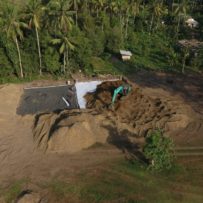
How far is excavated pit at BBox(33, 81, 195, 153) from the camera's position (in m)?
33.2

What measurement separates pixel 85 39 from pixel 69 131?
17081 millimetres

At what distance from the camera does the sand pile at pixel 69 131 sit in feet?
108

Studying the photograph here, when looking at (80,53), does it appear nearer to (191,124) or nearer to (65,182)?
(191,124)

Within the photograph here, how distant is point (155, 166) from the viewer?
29.5m

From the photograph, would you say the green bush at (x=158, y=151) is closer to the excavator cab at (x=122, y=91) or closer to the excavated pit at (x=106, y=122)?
the excavated pit at (x=106, y=122)

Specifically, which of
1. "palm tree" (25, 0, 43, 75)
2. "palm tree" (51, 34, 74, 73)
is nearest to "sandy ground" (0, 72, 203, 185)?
"palm tree" (51, 34, 74, 73)

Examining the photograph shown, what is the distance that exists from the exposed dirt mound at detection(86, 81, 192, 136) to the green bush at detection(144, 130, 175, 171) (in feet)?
18.3

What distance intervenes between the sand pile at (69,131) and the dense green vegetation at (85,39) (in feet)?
38.9

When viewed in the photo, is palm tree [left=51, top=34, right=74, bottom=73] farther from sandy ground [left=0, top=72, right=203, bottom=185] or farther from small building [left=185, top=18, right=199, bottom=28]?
small building [left=185, top=18, right=199, bottom=28]

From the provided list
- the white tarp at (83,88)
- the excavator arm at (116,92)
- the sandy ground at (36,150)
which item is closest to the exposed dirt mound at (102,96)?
the white tarp at (83,88)

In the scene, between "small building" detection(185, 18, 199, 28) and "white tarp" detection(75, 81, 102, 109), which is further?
"small building" detection(185, 18, 199, 28)

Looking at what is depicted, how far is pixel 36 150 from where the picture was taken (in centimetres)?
3297

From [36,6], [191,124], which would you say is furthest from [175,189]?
[36,6]

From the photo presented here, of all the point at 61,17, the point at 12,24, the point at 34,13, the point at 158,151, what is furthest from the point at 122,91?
the point at 12,24
